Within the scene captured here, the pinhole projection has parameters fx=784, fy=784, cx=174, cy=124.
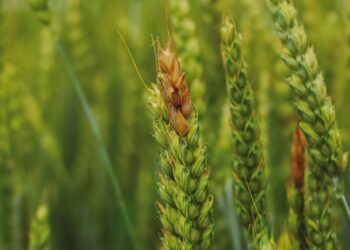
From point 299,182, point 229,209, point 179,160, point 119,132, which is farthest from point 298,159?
point 119,132

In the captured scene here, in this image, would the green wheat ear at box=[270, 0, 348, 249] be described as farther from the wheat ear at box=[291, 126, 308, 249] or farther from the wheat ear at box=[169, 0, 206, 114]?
the wheat ear at box=[169, 0, 206, 114]

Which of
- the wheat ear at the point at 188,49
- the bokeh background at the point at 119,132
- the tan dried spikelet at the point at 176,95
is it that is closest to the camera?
→ the tan dried spikelet at the point at 176,95

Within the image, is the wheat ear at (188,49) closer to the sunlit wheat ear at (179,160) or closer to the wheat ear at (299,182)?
the wheat ear at (299,182)

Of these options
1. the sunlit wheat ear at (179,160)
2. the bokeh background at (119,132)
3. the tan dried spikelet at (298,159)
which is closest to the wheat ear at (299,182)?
the tan dried spikelet at (298,159)

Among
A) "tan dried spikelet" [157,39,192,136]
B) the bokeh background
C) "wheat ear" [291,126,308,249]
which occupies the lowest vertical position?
"wheat ear" [291,126,308,249]

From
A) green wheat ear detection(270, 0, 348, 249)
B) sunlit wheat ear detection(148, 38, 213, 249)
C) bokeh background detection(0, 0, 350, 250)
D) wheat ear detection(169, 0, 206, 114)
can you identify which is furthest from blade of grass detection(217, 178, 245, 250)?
sunlit wheat ear detection(148, 38, 213, 249)
